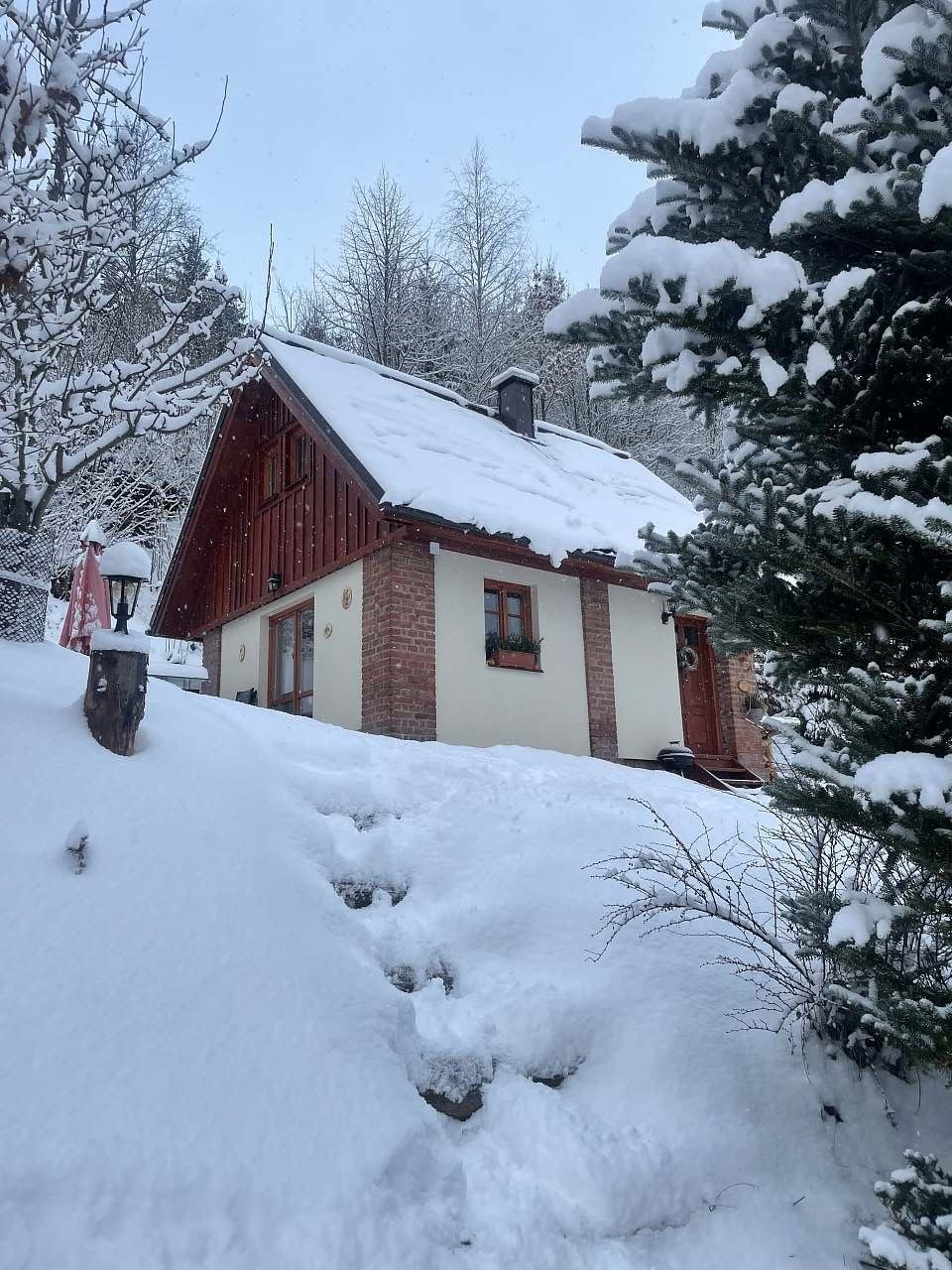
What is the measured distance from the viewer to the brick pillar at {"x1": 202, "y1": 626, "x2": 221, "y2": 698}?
12750 millimetres

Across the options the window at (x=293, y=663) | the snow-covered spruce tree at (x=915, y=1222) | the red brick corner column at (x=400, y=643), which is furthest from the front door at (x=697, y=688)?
the snow-covered spruce tree at (x=915, y=1222)

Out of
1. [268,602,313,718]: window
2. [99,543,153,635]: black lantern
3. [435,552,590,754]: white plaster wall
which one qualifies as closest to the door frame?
[435,552,590,754]: white plaster wall

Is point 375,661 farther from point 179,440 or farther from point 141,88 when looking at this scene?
point 179,440

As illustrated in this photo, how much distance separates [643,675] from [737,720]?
1.92 metres

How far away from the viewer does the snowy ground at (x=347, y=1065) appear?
234 cm

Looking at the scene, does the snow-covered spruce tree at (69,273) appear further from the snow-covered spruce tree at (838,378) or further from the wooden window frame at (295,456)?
the wooden window frame at (295,456)

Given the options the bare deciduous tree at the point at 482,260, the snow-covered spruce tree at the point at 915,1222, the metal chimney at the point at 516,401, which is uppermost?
the bare deciduous tree at the point at 482,260

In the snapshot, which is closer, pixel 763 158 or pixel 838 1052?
pixel 763 158

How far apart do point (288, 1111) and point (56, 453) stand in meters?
3.87

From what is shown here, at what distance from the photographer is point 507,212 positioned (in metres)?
21.7

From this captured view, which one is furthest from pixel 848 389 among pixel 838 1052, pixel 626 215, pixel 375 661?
pixel 375 661

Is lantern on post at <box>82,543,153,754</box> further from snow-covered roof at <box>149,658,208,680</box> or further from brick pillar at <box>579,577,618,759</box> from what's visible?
snow-covered roof at <box>149,658,208,680</box>

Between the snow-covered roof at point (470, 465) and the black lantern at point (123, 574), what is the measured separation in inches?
144

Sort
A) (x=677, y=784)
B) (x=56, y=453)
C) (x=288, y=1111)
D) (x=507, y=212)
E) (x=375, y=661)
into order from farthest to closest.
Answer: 1. (x=507, y=212)
2. (x=375, y=661)
3. (x=677, y=784)
4. (x=56, y=453)
5. (x=288, y=1111)
